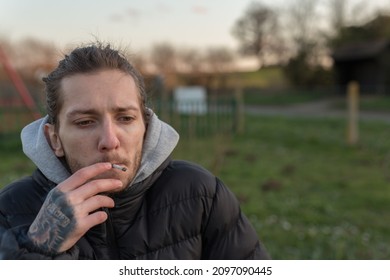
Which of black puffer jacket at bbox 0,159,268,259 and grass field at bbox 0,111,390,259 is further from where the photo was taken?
grass field at bbox 0,111,390,259

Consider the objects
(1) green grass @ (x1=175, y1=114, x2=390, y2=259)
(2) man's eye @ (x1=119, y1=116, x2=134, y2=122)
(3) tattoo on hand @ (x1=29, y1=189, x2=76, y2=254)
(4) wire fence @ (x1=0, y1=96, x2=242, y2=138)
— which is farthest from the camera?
(4) wire fence @ (x1=0, y1=96, x2=242, y2=138)

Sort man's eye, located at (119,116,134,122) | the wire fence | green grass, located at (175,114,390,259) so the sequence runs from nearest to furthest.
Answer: man's eye, located at (119,116,134,122) → green grass, located at (175,114,390,259) → the wire fence

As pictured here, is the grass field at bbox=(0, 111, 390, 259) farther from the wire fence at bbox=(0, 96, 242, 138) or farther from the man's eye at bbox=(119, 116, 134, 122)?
the man's eye at bbox=(119, 116, 134, 122)

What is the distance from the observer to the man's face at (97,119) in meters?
1.11

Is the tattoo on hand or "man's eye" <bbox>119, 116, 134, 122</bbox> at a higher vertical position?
"man's eye" <bbox>119, 116, 134, 122</bbox>

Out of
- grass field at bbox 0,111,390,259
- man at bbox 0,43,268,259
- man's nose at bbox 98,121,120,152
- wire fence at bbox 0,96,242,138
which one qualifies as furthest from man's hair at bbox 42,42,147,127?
wire fence at bbox 0,96,242,138

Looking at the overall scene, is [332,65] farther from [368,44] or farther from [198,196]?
[198,196]

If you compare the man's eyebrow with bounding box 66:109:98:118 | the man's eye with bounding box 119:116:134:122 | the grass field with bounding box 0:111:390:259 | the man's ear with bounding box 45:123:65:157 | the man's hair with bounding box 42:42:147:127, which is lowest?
the grass field with bounding box 0:111:390:259

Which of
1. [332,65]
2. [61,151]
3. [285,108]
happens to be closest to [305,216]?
[61,151]

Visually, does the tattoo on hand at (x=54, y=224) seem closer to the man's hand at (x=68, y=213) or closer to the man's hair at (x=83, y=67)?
the man's hand at (x=68, y=213)

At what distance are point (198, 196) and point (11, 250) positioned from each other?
45cm

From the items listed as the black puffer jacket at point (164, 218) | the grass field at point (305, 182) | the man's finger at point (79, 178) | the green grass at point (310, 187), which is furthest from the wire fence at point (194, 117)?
the man's finger at point (79, 178)

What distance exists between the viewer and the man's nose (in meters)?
1.10

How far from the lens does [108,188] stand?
1082 millimetres
